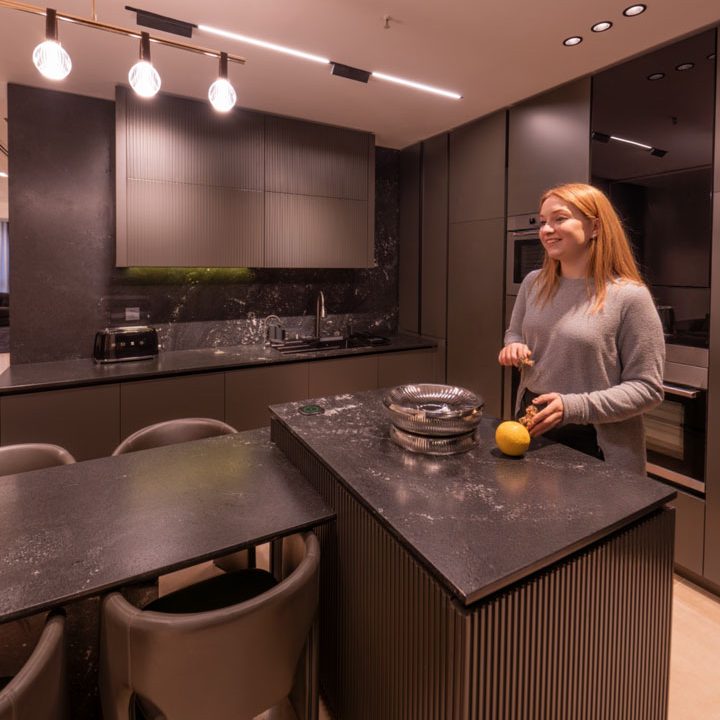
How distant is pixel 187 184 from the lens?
3.29 m

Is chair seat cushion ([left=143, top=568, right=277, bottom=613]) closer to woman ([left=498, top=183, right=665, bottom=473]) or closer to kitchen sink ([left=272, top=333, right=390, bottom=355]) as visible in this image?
woman ([left=498, top=183, right=665, bottom=473])

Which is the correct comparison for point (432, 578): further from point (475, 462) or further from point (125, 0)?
point (125, 0)

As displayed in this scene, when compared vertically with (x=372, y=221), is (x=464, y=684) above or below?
below

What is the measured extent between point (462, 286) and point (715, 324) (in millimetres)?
1787

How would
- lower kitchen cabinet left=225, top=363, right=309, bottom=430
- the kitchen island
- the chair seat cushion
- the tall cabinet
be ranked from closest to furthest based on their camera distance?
1. the kitchen island
2. the chair seat cushion
3. lower kitchen cabinet left=225, top=363, right=309, bottom=430
4. the tall cabinet

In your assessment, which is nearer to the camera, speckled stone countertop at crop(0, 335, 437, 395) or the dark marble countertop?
the dark marble countertop

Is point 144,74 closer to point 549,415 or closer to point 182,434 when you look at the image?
point 182,434

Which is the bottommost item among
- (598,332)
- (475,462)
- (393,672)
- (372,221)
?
(393,672)

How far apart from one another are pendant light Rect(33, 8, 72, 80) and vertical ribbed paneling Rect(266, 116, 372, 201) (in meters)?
2.16

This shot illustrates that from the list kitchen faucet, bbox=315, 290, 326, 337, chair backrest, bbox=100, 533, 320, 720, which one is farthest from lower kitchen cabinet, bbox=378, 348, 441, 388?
chair backrest, bbox=100, 533, 320, 720

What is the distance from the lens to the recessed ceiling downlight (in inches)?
82.0

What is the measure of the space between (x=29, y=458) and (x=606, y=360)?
2.03 meters

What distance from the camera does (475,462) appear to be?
1433mm

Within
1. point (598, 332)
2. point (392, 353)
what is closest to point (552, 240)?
point (598, 332)
